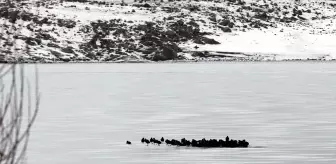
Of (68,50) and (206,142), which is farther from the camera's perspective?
(68,50)

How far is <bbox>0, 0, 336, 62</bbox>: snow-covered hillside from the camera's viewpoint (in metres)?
103

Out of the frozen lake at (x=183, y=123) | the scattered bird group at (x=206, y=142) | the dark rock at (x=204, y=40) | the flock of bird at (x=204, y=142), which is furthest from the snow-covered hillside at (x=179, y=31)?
the scattered bird group at (x=206, y=142)

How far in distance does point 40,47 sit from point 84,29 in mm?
15161

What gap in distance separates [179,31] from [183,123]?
9835 centimetres

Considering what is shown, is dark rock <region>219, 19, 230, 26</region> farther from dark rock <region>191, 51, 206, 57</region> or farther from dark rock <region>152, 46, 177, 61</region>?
dark rock <region>152, 46, 177, 61</region>

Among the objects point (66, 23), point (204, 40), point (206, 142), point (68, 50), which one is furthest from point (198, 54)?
point (206, 142)

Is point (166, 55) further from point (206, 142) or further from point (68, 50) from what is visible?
point (206, 142)

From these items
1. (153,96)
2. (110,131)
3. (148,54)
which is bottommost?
(148,54)

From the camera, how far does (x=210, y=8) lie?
5359 inches

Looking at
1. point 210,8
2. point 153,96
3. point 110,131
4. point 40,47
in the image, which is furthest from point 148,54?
point 110,131

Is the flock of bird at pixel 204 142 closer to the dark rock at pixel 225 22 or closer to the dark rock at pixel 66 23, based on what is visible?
the dark rock at pixel 66 23

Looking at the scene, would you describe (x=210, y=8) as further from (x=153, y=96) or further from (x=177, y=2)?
(x=153, y=96)

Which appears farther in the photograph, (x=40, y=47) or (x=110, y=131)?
(x=40, y=47)

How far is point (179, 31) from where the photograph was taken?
395 feet
